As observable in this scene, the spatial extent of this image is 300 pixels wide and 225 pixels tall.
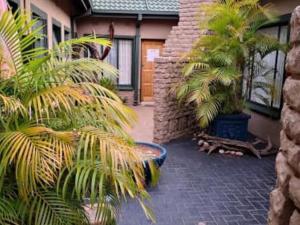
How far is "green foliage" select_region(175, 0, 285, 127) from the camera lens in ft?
16.7

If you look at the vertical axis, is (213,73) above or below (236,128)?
above

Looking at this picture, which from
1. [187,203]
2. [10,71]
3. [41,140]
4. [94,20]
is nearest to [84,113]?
[41,140]

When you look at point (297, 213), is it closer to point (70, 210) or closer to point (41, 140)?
point (70, 210)

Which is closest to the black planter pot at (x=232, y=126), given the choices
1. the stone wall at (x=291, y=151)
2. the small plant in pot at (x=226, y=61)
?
the small plant in pot at (x=226, y=61)

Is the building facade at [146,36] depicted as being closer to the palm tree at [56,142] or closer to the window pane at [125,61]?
the window pane at [125,61]

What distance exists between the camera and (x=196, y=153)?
5.30 m

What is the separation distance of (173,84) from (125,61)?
4.53 meters

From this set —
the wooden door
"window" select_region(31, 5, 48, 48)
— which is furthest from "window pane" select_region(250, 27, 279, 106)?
the wooden door

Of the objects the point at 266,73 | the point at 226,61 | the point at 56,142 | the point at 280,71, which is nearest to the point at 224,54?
the point at 226,61

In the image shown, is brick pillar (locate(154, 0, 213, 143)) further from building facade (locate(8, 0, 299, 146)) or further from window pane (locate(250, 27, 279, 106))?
window pane (locate(250, 27, 279, 106))

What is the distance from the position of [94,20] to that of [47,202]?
873cm

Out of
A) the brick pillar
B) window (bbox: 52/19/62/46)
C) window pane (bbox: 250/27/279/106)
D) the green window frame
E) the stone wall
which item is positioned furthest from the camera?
the green window frame

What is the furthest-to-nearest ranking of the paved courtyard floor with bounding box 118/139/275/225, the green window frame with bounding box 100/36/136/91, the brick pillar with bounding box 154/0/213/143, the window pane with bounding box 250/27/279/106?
the green window frame with bounding box 100/36/136/91, the brick pillar with bounding box 154/0/213/143, the window pane with bounding box 250/27/279/106, the paved courtyard floor with bounding box 118/139/275/225

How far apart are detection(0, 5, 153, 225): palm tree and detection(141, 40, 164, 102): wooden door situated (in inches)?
320
